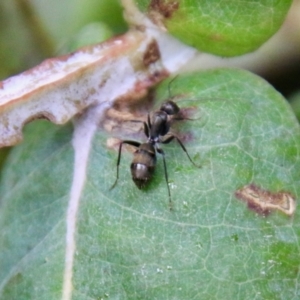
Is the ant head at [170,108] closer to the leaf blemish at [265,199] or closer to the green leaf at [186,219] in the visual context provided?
the green leaf at [186,219]

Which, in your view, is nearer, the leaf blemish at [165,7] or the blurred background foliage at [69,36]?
the leaf blemish at [165,7]

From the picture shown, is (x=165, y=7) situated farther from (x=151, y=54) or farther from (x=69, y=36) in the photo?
(x=69, y=36)

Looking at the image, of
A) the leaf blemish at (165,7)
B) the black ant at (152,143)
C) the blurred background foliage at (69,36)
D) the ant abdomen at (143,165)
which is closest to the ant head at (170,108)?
the black ant at (152,143)

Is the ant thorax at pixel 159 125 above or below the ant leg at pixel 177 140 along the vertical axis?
above

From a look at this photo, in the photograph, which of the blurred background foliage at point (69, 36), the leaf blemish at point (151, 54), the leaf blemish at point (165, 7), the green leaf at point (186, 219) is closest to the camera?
the green leaf at point (186, 219)

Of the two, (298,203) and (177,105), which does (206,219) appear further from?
(177,105)

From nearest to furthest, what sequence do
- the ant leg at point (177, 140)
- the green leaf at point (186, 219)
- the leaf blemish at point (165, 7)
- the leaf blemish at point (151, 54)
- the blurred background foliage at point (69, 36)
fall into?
1. the green leaf at point (186, 219)
2. the ant leg at point (177, 140)
3. the leaf blemish at point (165, 7)
4. the leaf blemish at point (151, 54)
5. the blurred background foliage at point (69, 36)

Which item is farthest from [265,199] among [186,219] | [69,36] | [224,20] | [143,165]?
[69,36]

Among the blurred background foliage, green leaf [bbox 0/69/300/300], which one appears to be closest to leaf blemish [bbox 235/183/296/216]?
green leaf [bbox 0/69/300/300]

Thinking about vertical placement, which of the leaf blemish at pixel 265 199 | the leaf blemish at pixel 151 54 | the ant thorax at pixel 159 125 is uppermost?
the leaf blemish at pixel 151 54
